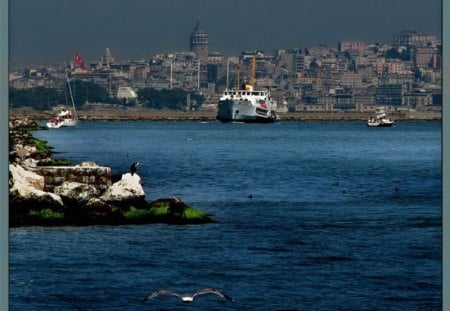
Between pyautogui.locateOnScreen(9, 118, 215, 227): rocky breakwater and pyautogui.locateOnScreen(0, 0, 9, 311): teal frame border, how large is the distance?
4009 mm

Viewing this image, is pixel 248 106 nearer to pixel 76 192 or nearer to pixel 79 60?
pixel 76 192

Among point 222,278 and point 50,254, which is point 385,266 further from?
point 50,254

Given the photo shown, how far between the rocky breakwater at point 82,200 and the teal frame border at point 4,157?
13.2ft

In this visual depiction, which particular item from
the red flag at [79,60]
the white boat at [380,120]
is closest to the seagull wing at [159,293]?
the red flag at [79,60]

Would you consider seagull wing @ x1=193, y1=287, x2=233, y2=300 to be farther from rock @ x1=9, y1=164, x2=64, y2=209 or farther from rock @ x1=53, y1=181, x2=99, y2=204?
rock @ x1=53, y1=181, x2=99, y2=204

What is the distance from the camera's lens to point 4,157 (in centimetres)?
380

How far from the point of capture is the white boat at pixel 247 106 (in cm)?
911

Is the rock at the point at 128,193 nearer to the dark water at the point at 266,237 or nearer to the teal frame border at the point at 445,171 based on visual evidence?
the dark water at the point at 266,237

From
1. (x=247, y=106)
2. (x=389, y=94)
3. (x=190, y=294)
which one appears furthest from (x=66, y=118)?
(x=247, y=106)

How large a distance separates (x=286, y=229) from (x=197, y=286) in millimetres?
1359

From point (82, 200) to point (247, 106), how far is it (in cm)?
431

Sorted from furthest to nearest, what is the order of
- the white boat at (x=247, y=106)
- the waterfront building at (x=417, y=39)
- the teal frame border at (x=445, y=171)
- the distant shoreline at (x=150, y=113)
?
1. the white boat at (x=247, y=106)
2. the distant shoreline at (x=150, y=113)
3. the waterfront building at (x=417, y=39)
4. the teal frame border at (x=445, y=171)

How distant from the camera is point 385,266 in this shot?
674 centimetres

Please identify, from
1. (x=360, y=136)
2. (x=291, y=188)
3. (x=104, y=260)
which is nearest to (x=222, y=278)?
(x=104, y=260)
